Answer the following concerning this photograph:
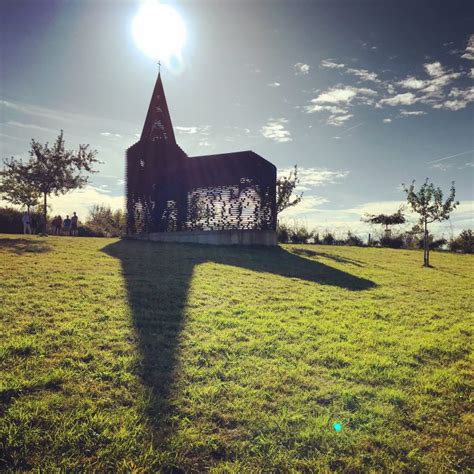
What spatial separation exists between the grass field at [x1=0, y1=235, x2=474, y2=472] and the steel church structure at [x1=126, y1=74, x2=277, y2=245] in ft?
36.7

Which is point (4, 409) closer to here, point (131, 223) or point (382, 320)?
point (382, 320)

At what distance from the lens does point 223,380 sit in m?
4.20

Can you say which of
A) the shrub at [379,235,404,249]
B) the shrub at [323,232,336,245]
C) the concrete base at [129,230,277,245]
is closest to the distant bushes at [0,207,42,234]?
Result: the concrete base at [129,230,277,245]

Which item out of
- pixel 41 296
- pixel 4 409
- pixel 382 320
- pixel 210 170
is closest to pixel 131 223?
pixel 210 170

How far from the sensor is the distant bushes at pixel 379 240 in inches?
1121

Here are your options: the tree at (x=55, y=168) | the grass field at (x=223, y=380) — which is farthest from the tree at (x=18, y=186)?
the grass field at (x=223, y=380)

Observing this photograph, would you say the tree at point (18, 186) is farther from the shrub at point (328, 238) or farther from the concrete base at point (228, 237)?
the shrub at point (328, 238)

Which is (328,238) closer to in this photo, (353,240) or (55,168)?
(353,240)

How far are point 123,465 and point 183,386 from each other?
49.1 inches

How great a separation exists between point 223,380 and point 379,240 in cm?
2975

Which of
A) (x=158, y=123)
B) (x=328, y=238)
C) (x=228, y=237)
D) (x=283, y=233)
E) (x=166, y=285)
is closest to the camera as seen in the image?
(x=166, y=285)

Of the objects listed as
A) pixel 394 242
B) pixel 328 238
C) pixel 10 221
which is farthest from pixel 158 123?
pixel 394 242

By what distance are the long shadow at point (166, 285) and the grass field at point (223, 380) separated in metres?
0.04

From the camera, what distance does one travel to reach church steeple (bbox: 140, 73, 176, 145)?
22.5 meters
